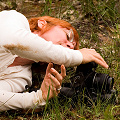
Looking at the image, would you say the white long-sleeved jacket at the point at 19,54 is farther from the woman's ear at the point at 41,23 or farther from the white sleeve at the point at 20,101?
the woman's ear at the point at 41,23

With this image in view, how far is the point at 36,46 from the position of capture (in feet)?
5.69

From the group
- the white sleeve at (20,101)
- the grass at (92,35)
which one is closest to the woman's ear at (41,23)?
the grass at (92,35)

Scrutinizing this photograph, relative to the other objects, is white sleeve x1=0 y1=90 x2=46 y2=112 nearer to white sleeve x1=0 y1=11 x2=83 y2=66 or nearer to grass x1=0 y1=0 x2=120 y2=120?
grass x1=0 y1=0 x2=120 y2=120

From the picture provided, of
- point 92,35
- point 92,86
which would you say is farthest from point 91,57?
point 92,35

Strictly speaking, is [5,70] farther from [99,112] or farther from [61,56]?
[99,112]

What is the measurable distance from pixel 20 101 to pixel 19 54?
0.38 metres

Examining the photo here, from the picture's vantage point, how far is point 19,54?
178 cm

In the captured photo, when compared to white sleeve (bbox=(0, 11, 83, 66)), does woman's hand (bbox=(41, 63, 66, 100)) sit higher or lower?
lower

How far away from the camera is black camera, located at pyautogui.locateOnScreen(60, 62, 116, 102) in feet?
6.12

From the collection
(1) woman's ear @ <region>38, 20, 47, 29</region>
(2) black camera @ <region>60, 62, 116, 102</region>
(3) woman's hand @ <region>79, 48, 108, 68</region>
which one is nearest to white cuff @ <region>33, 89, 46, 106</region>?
(2) black camera @ <region>60, 62, 116, 102</region>

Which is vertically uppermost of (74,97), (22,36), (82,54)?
(22,36)

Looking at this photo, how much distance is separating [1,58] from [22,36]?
19.5 inches

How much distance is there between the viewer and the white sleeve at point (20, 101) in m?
1.88

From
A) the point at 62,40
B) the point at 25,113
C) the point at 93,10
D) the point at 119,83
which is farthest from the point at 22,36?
the point at 93,10
